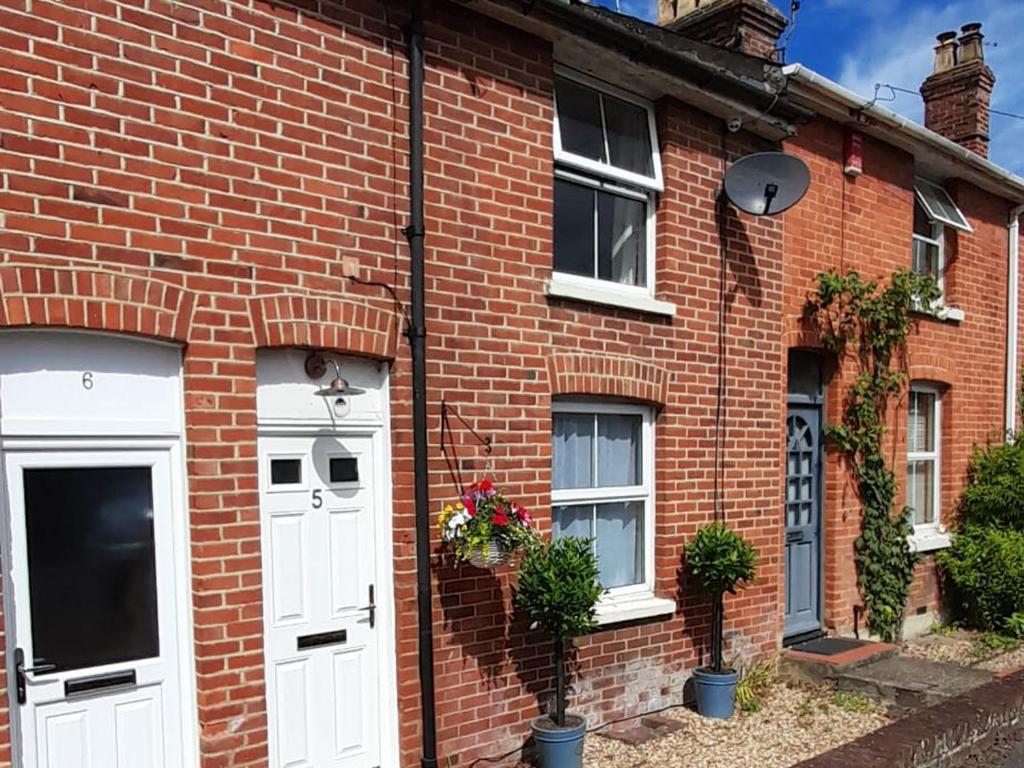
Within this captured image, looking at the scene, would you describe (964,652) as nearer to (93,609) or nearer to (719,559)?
(719,559)

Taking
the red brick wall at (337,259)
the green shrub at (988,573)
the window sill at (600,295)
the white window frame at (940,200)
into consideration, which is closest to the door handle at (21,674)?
the red brick wall at (337,259)

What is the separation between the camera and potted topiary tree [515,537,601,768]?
4621 mm

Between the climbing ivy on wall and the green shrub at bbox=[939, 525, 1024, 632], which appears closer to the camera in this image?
the climbing ivy on wall

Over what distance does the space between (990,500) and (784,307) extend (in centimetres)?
425

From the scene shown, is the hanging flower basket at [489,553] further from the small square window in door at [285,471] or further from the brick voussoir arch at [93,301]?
the brick voussoir arch at [93,301]

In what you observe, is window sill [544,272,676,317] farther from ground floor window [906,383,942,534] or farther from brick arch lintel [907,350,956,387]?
ground floor window [906,383,942,534]

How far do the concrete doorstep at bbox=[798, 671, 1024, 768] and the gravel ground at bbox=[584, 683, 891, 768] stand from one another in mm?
520

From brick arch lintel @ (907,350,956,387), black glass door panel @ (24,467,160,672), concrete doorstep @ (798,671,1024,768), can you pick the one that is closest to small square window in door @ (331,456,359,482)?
black glass door panel @ (24,467,160,672)

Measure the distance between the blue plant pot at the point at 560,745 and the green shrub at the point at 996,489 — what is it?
6.68 metres

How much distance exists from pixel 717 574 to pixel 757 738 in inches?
45.7

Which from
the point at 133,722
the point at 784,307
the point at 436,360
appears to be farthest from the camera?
the point at 784,307

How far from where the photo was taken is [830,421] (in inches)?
300

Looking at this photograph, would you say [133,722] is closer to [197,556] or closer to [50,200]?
[197,556]

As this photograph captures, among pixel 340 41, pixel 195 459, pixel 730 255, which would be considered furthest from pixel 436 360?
pixel 730 255
